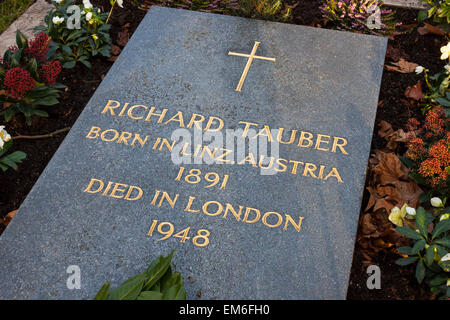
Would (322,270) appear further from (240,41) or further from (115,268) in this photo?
(240,41)

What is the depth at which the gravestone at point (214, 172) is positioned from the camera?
2465 mm

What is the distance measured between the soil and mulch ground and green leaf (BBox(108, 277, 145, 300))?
121cm

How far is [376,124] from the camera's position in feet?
11.6

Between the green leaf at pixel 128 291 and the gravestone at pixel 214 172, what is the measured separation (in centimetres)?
19

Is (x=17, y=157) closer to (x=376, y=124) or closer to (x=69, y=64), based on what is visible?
(x=69, y=64)

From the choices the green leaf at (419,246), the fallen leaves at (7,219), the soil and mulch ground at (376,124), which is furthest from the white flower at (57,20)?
the green leaf at (419,246)

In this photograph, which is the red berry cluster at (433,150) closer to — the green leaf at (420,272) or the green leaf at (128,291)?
the green leaf at (420,272)

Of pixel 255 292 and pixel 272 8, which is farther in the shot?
pixel 272 8

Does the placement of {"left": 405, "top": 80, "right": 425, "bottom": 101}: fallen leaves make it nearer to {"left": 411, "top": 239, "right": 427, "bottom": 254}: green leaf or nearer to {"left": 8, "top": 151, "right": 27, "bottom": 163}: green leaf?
{"left": 411, "top": 239, "right": 427, "bottom": 254}: green leaf

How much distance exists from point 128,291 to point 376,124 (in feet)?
7.79

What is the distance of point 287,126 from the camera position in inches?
123
